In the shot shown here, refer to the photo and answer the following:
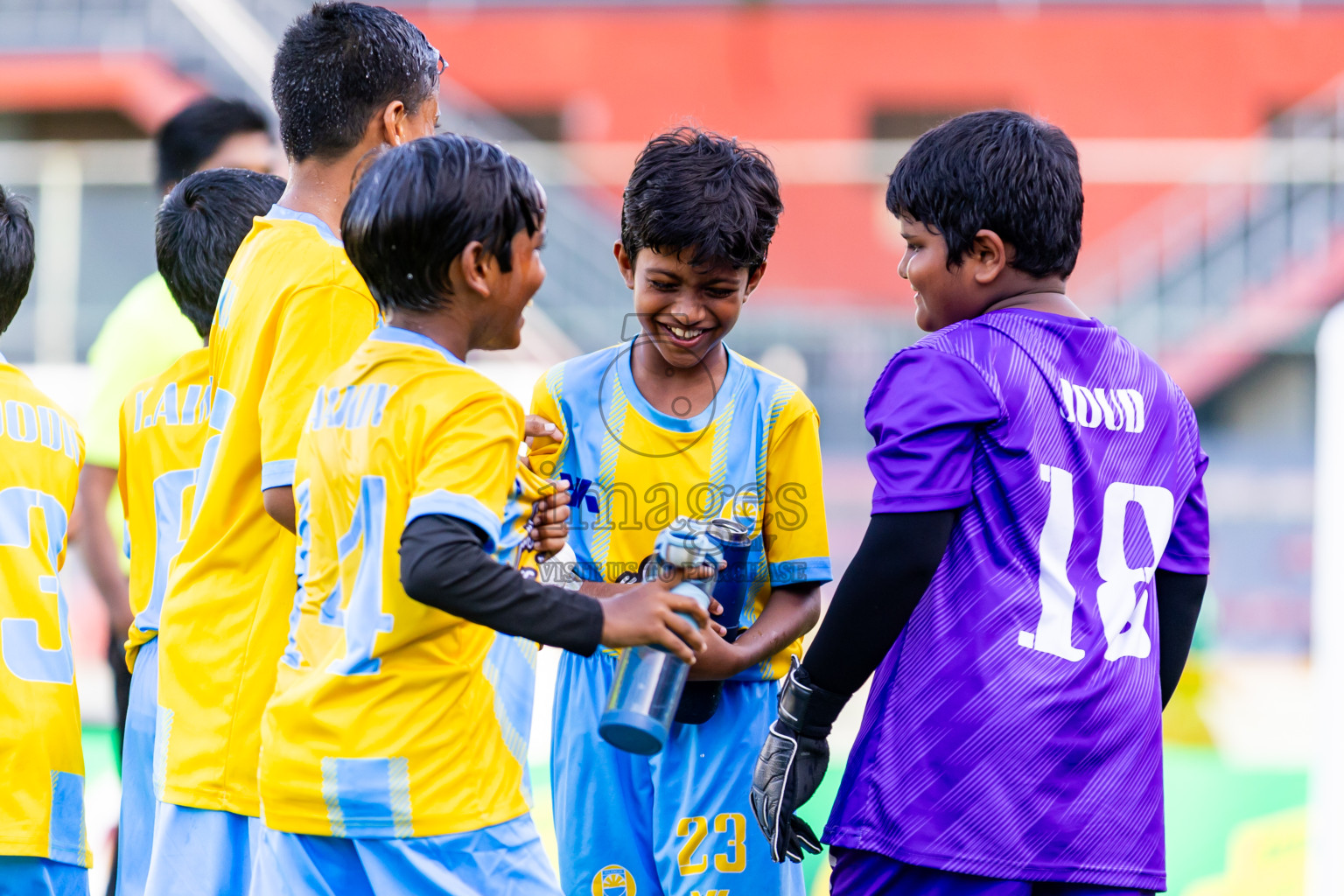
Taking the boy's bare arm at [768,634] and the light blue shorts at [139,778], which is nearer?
the boy's bare arm at [768,634]

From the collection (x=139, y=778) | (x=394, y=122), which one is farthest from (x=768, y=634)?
(x=139, y=778)

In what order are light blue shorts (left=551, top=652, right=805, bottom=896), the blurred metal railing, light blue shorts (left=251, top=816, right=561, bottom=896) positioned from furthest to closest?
the blurred metal railing → light blue shorts (left=551, top=652, right=805, bottom=896) → light blue shorts (left=251, top=816, right=561, bottom=896)

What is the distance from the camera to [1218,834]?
470cm

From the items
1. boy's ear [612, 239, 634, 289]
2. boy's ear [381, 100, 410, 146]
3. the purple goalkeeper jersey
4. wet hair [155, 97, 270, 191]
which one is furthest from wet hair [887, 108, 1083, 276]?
wet hair [155, 97, 270, 191]

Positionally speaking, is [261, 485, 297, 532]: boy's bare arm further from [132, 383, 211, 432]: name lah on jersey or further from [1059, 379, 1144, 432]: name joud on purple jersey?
[1059, 379, 1144, 432]: name joud on purple jersey

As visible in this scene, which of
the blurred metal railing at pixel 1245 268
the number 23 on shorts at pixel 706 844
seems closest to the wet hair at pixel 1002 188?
the number 23 on shorts at pixel 706 844

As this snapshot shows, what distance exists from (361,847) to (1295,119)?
12935 mm

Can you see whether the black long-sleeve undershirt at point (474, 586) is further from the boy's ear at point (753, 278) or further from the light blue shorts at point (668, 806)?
the boy's ear at point (753, 278)

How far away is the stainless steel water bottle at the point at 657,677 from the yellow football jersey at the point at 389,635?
0.63 ft

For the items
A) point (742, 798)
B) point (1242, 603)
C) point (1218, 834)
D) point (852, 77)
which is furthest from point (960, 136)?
point (852, 77)

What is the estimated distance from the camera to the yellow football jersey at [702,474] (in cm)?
243

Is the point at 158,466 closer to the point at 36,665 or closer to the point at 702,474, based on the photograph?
the point at 36,665

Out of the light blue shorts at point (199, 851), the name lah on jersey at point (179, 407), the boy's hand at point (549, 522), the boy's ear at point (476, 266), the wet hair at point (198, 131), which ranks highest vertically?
the wet hair at point (198, 131)

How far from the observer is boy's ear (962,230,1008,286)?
209 centimetres
